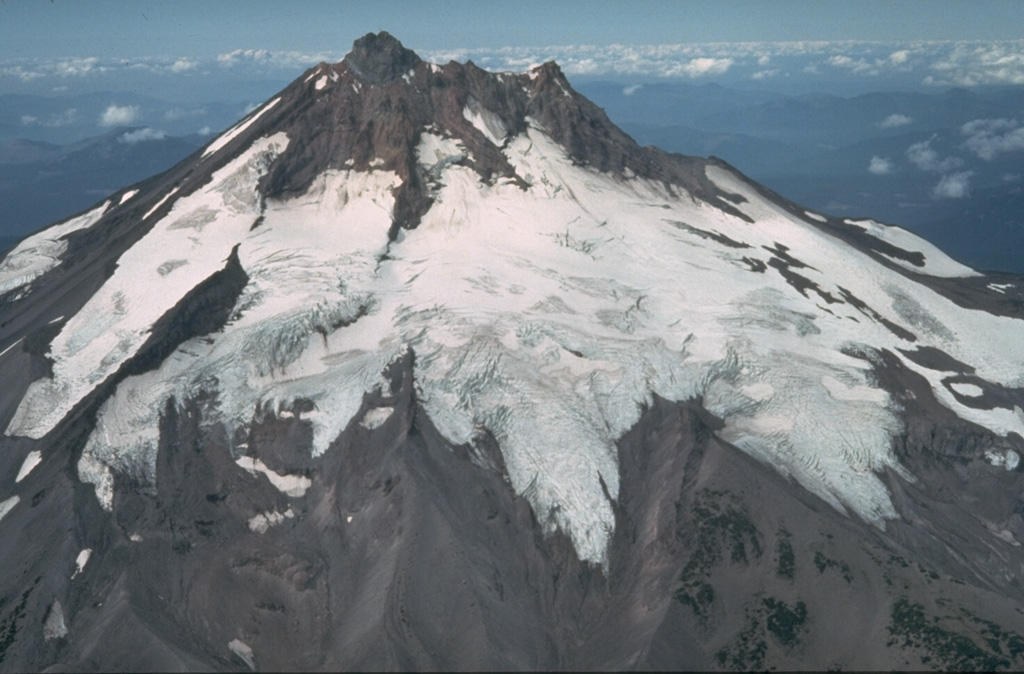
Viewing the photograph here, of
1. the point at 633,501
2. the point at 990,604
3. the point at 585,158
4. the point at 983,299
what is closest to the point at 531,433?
the point at 633,501

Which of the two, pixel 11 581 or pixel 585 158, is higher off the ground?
pixel 585 158

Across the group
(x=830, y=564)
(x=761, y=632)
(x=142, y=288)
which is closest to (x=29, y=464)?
(x=142, y=288)

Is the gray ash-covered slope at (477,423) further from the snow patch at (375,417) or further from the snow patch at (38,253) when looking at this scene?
Answer: the snow patch at (38,253)

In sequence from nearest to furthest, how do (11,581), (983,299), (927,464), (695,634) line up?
(695,634)
(11,581)
(927,464)
(983,299)

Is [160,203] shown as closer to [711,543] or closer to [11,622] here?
[11,622]

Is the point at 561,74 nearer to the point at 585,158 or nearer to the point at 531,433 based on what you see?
the point at 585,158

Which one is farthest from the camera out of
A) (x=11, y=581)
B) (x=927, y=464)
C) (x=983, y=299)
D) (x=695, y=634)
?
(x=983, y=299)
